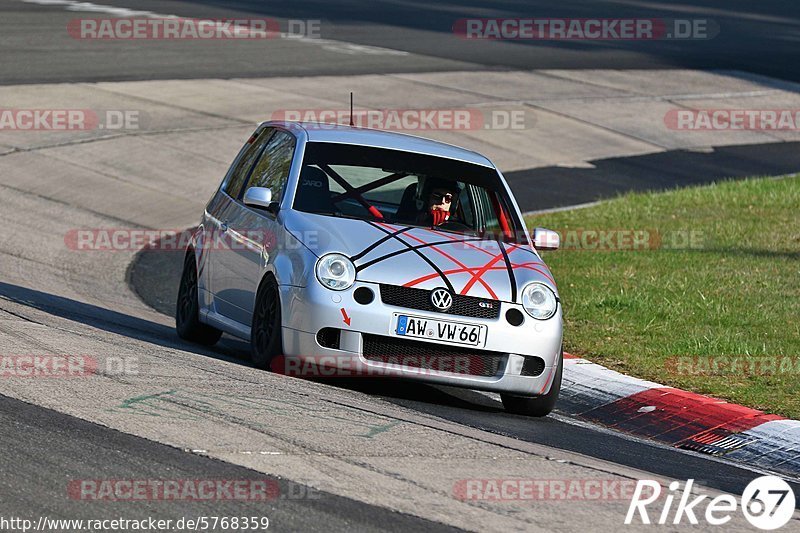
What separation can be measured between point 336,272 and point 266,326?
0.74m

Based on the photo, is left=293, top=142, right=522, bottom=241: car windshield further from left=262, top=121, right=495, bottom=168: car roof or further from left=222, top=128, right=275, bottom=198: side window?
left=222, top=128, right=275, bottom=198: side window

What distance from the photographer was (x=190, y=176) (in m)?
18.6

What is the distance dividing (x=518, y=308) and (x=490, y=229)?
124 centimetres

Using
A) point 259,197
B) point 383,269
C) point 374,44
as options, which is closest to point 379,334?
point 383,269

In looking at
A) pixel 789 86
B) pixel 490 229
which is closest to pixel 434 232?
pixel 490 229

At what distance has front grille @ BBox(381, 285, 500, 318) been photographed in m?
8.20

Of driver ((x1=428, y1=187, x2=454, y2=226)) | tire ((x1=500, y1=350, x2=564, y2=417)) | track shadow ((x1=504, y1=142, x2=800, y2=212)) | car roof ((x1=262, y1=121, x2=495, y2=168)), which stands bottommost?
track shadow ((x1=504, y1=142, x2=800, y2=212))

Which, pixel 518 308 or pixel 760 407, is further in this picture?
pixel 760 407

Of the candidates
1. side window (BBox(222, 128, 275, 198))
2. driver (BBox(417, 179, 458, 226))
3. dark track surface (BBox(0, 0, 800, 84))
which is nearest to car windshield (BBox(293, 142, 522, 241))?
driver (BBox(417, 179, 458, 226))

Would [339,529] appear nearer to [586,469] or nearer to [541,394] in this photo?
[586,469]

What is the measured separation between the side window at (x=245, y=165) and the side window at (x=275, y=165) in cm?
12

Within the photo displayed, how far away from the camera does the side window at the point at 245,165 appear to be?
10258 millimetres

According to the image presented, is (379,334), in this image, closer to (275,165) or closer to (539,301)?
(539,301)

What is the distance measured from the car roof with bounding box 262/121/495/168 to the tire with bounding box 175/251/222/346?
133 cm
